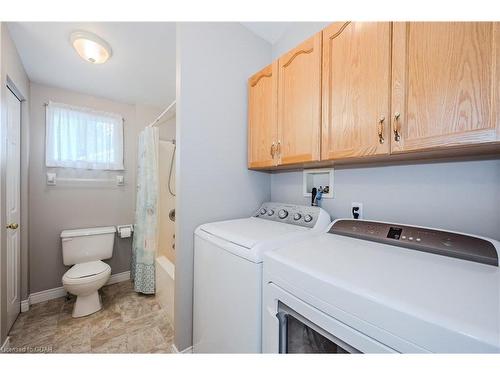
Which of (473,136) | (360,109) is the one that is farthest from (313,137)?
(473,136)

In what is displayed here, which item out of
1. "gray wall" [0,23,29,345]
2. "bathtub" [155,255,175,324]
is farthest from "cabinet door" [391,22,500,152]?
"gray wall" [0,23,29,345]

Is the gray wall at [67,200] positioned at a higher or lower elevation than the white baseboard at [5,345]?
higher

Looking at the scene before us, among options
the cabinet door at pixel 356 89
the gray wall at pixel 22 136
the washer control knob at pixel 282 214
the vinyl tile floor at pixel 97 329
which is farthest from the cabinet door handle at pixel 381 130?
the gray wall at pixel 22 136

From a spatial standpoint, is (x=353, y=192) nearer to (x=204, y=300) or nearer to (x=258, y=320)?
(x=258, y=320)

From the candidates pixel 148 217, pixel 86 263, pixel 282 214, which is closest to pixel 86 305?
pixel 86 263

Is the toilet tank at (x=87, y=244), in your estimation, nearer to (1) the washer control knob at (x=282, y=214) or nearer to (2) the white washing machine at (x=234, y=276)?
(2) the white washing machine at (x=234, y=276)

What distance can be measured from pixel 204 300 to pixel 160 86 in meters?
2.34

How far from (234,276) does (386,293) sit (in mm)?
676

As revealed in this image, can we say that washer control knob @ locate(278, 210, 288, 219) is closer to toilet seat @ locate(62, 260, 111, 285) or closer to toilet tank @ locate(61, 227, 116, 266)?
toilet seat @ locate(62, 260, 111, 285)

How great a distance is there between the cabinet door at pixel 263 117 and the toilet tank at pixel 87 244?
201cm

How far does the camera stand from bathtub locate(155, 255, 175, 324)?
6.09ft

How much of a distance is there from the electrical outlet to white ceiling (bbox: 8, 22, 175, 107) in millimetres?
1879

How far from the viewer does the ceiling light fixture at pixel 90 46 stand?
5.06 ft

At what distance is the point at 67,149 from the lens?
227 cm
